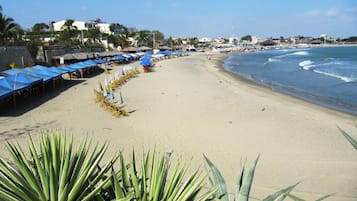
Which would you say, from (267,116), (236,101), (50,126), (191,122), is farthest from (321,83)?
(50,126)

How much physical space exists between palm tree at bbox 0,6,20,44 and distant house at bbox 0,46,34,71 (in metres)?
4.79

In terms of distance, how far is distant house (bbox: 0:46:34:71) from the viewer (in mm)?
25094

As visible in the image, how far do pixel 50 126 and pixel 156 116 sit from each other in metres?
4.15

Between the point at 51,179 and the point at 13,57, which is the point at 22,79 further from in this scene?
the point at 51,179

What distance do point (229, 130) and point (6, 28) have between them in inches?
1195

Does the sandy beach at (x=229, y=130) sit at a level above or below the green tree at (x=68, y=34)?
below

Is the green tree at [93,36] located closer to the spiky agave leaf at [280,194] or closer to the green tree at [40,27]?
the green tree at [40,27]

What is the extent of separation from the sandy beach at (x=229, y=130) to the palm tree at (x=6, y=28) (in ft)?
58.0

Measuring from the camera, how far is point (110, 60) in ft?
150

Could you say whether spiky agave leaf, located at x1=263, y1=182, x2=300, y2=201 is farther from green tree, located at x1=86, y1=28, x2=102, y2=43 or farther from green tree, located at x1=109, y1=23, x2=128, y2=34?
green tree, located at x1=109, y1=23, x2=128, y2=34

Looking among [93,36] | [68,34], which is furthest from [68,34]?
[93,36]

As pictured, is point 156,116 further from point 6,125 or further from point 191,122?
point 6,125


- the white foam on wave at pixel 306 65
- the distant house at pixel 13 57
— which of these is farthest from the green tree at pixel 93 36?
the white foam on wave at pixel 306 65

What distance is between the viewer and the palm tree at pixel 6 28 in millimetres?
31617
